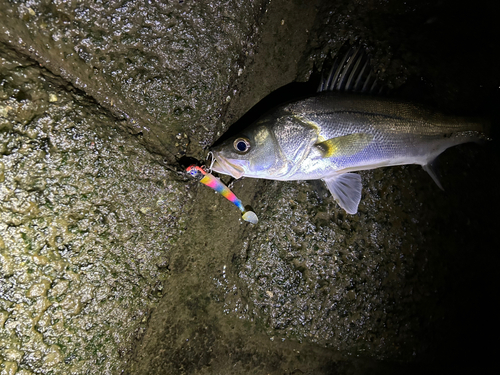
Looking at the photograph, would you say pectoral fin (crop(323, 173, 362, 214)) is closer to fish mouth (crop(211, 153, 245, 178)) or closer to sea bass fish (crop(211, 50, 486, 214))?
sea bass fish (crop(211, 50, 486, 214))

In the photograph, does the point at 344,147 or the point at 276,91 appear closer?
the point at 344,147

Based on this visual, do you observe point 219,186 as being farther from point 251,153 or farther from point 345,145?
point 345,145

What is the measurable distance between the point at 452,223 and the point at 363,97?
68.5 inches

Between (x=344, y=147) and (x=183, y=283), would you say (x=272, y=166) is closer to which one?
(x=344, y=147)

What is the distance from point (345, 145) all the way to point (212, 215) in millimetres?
1377

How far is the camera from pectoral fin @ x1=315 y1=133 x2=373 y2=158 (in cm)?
236

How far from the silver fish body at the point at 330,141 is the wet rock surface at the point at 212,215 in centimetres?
27

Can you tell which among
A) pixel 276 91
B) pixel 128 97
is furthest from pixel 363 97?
pixel 128 97

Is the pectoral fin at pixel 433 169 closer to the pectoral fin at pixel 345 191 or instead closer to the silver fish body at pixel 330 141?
the silver fish body at pixel 330 141

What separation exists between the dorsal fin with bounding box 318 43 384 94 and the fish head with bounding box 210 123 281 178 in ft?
2.31

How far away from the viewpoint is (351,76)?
251 cm

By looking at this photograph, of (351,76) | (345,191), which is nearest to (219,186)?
(345,191)

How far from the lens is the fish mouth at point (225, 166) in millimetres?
2320

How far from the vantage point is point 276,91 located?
9.25ft
